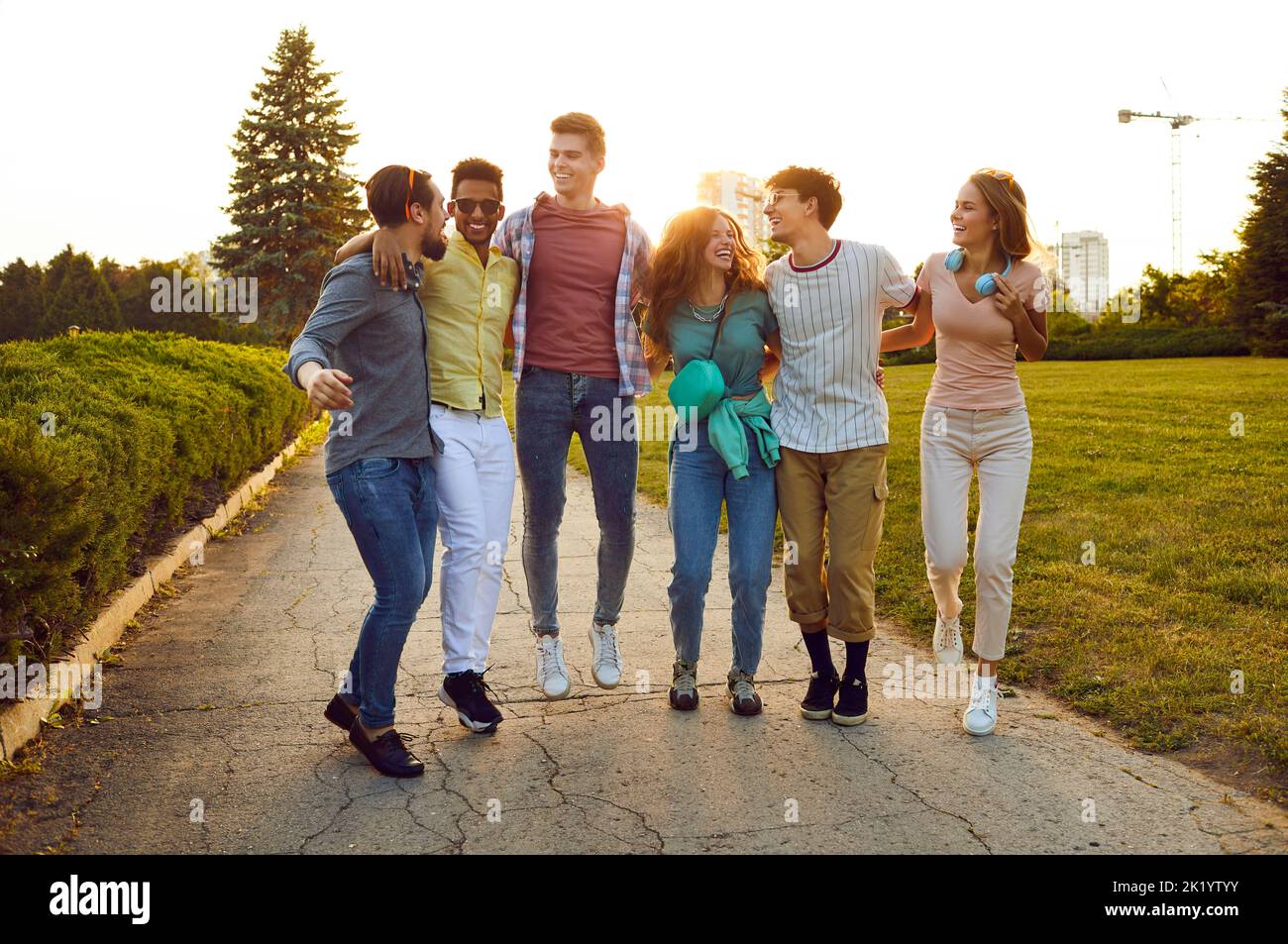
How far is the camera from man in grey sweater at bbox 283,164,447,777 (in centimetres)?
385

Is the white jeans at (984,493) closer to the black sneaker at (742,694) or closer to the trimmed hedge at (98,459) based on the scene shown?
the black sneaker at (742,694)

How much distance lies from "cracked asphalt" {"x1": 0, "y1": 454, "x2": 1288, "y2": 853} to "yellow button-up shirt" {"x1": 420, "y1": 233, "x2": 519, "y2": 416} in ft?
4.56

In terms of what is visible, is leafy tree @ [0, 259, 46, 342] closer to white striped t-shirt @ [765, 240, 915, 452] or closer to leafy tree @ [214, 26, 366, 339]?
leafy tree @ [214, 26, 366, 339]

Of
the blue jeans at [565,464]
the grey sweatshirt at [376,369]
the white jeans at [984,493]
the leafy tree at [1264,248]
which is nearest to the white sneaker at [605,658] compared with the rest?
the blue jeans at [565,464]

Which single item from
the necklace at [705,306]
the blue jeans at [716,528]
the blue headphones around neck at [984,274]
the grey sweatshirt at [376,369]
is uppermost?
the blue headphones around neck at [984,274]

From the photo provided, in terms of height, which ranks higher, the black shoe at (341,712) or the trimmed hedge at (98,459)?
the trimmed hedge at (98,459)

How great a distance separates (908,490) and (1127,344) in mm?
32716

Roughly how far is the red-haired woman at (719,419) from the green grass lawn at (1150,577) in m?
1.59

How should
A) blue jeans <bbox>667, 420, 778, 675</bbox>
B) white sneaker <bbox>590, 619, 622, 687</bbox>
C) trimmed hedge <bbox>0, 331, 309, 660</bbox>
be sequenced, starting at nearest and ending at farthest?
trimmed hedge <bbox>0, 331, 309, 660</bbox> < blue jeans <bbox>667, 420, 778, 675</bbox> < white sneaker <bbox>590, 619, 622, 687</bbox>

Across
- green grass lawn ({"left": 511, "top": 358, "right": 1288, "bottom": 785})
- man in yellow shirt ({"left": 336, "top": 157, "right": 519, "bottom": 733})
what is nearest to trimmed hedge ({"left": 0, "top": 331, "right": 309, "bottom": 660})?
man in yellow shirt ({"left": 336, "top": 157, "right": 519, "bottom": 733})

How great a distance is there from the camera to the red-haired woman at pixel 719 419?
4.43 metres
